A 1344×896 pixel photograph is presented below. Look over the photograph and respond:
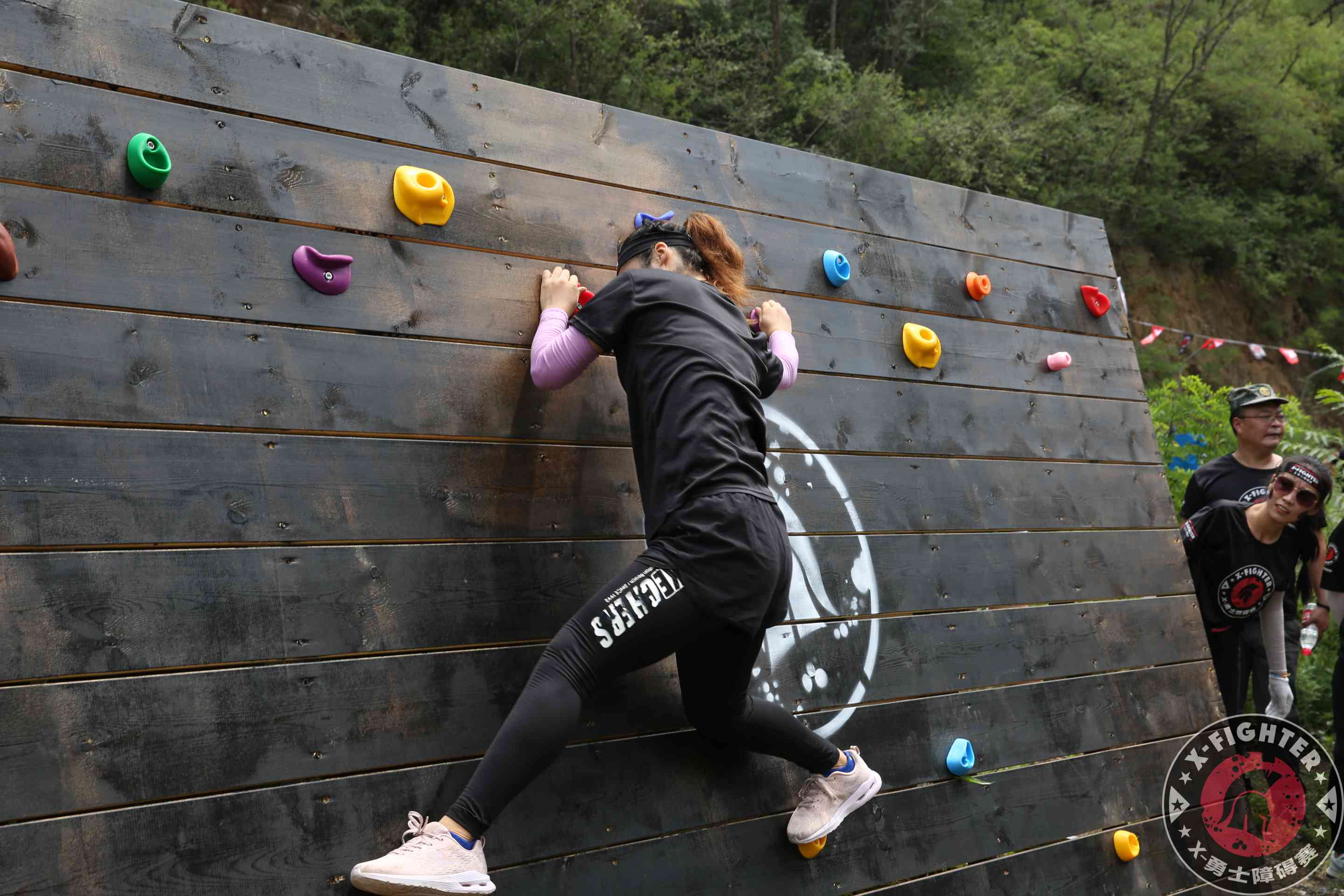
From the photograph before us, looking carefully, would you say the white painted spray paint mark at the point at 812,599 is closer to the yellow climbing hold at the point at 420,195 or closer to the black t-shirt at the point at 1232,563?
the yellow climbing hold at the point at 420,195

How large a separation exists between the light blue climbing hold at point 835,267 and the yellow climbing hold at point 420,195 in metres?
1.22

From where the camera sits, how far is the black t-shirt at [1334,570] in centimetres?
386

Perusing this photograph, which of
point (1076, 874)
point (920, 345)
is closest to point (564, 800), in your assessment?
point (1076, 874)

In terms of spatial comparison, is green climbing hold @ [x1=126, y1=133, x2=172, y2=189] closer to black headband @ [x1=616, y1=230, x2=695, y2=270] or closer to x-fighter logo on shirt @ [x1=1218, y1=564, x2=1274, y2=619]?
black headband @ [x1=616, y1=230, x2=695, y2=270]

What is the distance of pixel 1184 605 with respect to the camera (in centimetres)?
352

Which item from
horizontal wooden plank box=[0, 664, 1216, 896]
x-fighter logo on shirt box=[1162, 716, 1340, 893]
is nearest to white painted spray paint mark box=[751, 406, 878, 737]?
horizontal wooden plank box=[0, 664, 1216, 896]

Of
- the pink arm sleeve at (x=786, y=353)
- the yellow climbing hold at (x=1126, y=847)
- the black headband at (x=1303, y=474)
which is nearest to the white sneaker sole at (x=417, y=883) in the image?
the pink arm sleeve at (x=786, y=353)

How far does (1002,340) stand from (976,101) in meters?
10.0

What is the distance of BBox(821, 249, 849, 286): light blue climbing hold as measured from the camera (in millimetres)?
2988

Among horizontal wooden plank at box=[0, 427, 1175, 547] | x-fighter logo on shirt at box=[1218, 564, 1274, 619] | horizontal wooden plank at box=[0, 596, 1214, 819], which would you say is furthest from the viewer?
x-fighter logo on shirt at box=[1218, 564, 1274, 619]

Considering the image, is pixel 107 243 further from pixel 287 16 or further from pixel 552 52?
pixel 552 52

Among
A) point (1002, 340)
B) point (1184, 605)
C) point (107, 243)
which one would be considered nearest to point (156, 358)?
point (107, 243)

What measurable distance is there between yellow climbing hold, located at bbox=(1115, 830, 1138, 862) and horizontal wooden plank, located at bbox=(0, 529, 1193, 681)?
1042mm

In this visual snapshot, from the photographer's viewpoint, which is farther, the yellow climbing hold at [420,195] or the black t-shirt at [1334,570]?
the black t-shirt at [1334,570]
